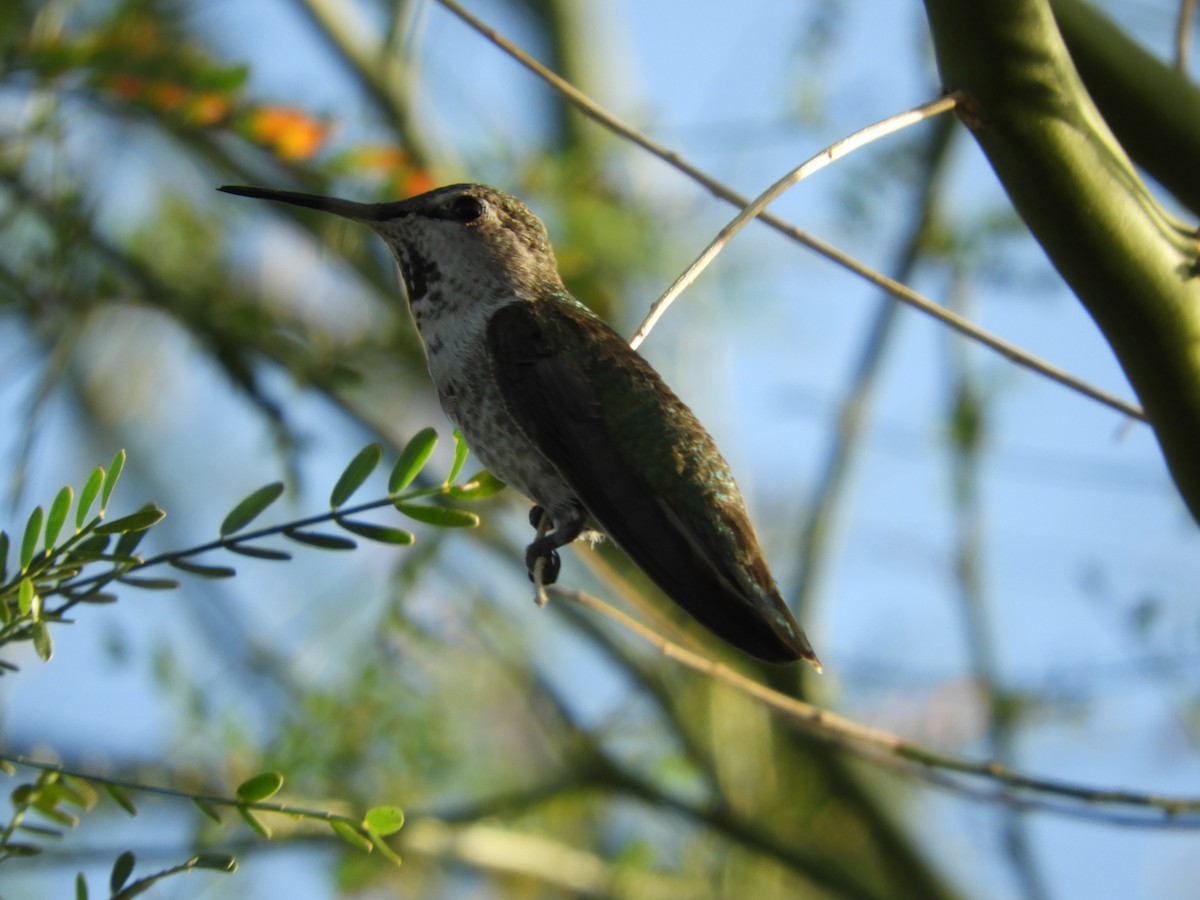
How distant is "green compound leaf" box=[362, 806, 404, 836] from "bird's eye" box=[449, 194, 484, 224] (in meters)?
1.53

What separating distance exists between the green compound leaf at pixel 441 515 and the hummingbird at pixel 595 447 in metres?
0.45

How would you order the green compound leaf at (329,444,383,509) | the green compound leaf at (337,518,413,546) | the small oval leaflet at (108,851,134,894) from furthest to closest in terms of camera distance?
the green compound leaf at (329,444,383,509) → the green compound leaf at (337,518,413,546) → the small oval leaflet at (108,851,134,894)

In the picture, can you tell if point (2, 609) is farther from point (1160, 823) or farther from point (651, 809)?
point (651, 809)

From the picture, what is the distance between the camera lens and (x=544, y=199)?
4.30 metres

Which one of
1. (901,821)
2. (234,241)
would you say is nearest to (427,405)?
(234,241)

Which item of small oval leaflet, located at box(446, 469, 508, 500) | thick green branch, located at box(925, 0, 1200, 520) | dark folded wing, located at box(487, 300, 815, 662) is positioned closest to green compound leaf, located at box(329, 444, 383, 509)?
small oval leaflet, located at box(446, 469, 508, 500)

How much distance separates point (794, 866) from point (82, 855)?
2.54 m

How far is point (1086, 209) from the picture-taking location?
5.31 ft

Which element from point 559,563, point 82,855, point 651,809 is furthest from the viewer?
point 651,809

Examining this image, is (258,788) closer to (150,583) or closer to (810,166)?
(150,583)

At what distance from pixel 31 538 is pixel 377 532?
14.2 inches

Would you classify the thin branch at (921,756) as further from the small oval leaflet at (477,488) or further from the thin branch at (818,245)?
the thin branch at (818,245)

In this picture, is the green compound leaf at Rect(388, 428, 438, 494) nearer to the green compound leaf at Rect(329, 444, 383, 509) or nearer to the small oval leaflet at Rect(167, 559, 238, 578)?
the green compound leaf at Rect(329, 444, 383, 509)

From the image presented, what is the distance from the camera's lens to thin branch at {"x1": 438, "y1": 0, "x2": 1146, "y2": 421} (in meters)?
1.83
